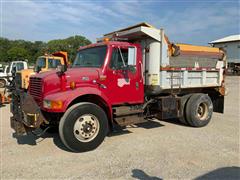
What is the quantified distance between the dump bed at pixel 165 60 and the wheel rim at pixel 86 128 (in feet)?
6.90

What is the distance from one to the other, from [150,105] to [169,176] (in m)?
3.05

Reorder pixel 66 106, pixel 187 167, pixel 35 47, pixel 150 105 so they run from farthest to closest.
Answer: pixel 35 47 → pixel 150 105 → pixel 66 106 → pixel 187 167

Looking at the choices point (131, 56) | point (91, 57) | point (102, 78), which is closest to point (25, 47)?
point (91, 57)

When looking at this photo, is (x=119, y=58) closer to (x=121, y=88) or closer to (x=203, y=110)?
(x=121, y=88)

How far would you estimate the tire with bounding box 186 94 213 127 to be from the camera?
7.15m

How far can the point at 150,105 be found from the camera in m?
6.89

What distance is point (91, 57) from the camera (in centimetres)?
609

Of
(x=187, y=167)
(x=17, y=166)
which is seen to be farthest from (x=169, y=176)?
(x=17, y=166)

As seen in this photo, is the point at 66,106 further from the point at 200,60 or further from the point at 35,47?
the point at 35,47

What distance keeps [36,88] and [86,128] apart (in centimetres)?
150

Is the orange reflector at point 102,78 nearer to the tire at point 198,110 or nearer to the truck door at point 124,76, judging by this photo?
the truck door at point 124,76

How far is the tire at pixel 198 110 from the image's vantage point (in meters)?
7.15

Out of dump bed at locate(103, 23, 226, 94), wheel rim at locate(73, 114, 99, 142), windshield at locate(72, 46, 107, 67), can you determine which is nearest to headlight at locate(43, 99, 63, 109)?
wheel rim at locate(73, 114, 99, 142)

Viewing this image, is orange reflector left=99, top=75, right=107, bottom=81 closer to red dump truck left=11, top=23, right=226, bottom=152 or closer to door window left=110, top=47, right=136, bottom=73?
red dump truck left=11, top=23, right=226, bottom=152
